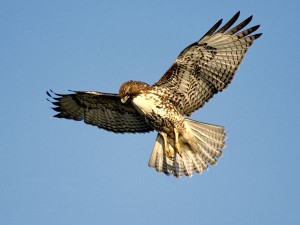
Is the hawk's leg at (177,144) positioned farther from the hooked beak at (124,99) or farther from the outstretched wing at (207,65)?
the hooked beak at (124,99)

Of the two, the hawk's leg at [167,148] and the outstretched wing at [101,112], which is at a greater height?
the outstretched wing at [101,112]

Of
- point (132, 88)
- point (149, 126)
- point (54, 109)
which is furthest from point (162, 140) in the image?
point (54, 109)

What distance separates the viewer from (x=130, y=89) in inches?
474

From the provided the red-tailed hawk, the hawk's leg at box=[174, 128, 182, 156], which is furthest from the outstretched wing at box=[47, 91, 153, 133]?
the hawk's leg at box=[174, 128, 182, 156]

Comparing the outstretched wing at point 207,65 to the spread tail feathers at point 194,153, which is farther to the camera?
the spread tail feathers at point 194,153

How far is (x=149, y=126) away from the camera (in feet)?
43.4

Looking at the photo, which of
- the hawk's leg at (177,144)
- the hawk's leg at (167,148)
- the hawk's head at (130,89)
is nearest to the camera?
the hawk's head at (130,89)

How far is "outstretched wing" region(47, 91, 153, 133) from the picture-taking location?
13209 millimetres

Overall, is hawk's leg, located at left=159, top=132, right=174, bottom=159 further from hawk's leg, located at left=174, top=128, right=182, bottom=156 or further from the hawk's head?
the hawk's head

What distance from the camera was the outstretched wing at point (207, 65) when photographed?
474 inches

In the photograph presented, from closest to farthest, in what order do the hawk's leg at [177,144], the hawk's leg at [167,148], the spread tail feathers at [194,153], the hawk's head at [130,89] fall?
the hawk's head at [130,89]
the hawk's leg at [177,144]
the hawk's leg at [167,148]
the spread tail feathers at [194,153]

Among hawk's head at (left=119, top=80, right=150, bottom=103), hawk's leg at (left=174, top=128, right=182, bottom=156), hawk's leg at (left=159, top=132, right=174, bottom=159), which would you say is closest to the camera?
hawk's head at (left=119, top=80, right=150, bottom=103)

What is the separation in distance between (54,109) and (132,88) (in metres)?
2.32

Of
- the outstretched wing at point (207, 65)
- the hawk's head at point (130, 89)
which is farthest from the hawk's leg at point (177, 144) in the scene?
the hawk's head at point (130, 89)
